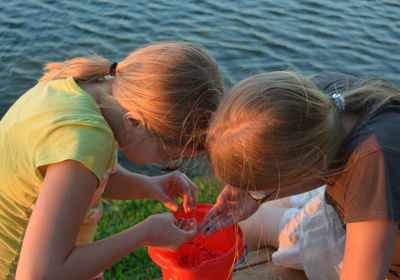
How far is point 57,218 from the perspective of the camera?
158 cm

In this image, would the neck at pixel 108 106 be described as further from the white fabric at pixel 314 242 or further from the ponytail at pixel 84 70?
the white fabric at pixel 314 242

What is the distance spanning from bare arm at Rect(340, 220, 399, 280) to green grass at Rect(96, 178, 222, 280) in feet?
3.07

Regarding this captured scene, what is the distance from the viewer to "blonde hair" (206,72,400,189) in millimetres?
1665

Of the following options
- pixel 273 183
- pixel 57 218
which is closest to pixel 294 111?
pixel 273 183

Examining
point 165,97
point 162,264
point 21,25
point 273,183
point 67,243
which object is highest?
point 165,97

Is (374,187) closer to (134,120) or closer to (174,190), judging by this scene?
(134,120)

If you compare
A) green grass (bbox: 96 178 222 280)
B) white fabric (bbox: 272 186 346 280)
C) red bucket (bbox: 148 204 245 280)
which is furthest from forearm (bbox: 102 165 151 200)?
white fabric (bbox: 272 186 346 280)

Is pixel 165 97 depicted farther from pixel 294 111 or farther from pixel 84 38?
pixel 84 38

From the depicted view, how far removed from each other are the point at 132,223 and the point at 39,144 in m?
1.59

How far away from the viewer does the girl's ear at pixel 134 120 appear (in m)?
1.87

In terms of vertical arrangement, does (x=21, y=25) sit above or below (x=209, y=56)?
below

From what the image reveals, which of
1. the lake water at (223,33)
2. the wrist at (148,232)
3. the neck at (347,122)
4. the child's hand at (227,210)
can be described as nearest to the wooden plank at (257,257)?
the child's hand at (227,210)

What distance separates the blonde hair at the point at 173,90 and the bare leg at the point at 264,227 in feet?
3.45

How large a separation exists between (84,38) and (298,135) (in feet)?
17.9
